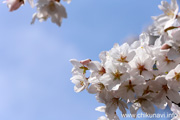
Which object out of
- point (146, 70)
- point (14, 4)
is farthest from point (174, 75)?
point (14, 4)

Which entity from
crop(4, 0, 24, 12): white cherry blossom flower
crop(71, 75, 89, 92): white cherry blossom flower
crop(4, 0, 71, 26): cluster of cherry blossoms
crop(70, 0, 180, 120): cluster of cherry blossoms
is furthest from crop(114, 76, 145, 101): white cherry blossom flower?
crop(4, 0, 24, 12): white cherry blossom flower

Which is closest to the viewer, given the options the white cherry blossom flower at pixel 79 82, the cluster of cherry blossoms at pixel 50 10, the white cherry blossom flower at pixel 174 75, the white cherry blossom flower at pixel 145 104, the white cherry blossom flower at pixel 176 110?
the cluster of cherry blossoms at pixel 50 10

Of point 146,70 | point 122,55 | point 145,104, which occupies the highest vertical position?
point 122,55

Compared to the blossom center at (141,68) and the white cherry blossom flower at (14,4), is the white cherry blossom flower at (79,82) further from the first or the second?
the white cherry blossom flower at (14,4)

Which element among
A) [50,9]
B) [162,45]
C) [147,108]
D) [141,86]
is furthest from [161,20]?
[50,9]

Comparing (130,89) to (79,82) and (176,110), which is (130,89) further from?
(176,110)

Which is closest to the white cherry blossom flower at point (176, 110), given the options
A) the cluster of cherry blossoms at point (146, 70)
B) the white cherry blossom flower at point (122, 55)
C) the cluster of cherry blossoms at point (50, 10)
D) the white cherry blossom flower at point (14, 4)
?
the cluster of cherry blossoms at point (146, 70)

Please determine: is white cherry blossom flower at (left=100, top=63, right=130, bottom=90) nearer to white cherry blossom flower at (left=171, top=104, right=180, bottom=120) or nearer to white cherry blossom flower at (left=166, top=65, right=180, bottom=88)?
white cherry blossom flower at (left=166, top=65, right=180, bottom=88)

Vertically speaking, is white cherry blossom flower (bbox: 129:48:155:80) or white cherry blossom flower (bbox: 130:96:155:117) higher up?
white cherry blossom flower (bbox: 129:48:155:80)

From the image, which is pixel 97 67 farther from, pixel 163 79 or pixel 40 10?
pixel 40 10
